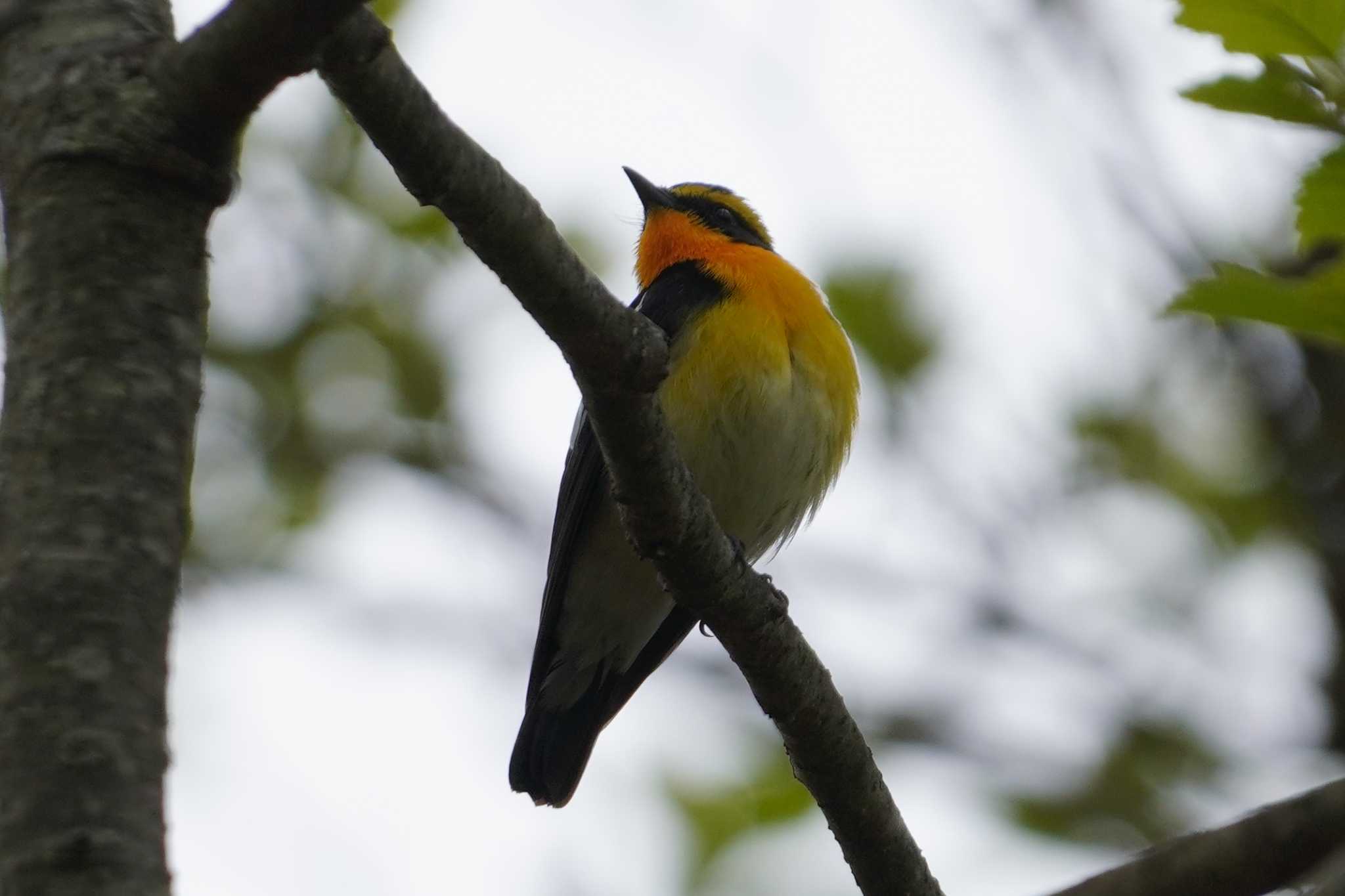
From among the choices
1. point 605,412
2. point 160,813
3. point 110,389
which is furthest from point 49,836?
point 605,412

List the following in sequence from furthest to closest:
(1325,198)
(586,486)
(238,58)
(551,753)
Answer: (551,753) → (586,486) → (238,58) → (1325,198)

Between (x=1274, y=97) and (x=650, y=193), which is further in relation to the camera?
(x=650, y=193)

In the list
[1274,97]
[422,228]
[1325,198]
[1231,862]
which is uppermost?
[422,228]

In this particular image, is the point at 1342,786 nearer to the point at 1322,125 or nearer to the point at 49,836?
the point at 1322,125

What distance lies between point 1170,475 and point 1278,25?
5111mm

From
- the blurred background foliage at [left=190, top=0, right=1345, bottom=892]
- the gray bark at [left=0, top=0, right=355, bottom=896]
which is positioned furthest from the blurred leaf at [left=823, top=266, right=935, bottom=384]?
the gray bark at [left=0, top=0, right=355, bottom=896]

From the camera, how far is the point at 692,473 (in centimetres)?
527

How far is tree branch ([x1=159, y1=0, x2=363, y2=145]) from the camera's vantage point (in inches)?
88.4

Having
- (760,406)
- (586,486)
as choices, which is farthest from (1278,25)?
(586,486)

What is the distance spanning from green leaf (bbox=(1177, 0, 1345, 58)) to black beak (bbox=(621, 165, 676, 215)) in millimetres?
5184

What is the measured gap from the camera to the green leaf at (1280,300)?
6.84 ft

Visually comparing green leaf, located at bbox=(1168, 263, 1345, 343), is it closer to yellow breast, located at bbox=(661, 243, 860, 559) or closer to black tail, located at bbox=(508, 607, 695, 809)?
yellow breast, located at bbox=(661, 243, 860, 559)

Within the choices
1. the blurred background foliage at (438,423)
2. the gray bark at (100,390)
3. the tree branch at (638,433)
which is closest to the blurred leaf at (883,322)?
the blurred background foliage at (438,423)

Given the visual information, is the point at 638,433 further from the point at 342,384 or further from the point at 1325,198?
the point at 342,384
